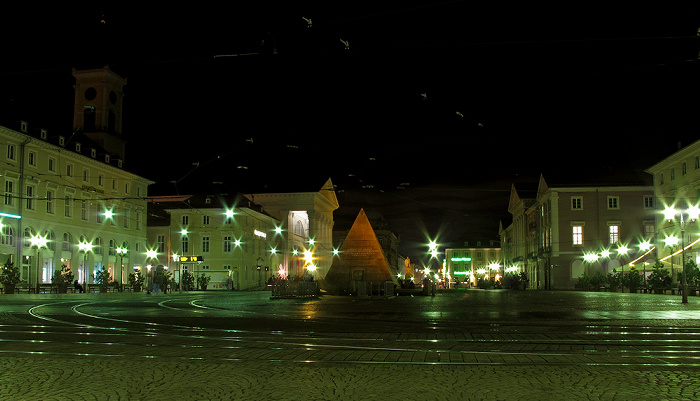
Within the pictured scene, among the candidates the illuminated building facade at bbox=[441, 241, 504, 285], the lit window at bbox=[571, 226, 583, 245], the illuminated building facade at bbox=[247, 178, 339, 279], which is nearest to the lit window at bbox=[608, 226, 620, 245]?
the lit window at bbox=[571, 226, 583, 245]

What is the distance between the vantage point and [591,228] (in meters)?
67.7

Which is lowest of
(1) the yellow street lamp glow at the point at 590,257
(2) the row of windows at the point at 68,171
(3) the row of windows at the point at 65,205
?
(1) the yellow street lamp glow at the point at 590,257

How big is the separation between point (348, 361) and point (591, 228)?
63.1 meters

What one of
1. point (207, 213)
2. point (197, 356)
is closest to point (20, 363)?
point (197, 356)

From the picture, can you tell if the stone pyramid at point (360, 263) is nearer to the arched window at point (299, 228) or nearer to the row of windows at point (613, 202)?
the row of windows at point (613, 202)

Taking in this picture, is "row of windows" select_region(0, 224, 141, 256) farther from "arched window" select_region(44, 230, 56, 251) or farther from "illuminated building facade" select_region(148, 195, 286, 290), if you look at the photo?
"illuminated building facade" select_region(148, 195, 286, 290)

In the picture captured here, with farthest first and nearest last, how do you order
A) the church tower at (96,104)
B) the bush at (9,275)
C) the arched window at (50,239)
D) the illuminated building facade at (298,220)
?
1. the illuminated building facade at (298,220)
2. the church tower at (96,104)
3. the arched window at (50,239)
4. the bush at (9,275)

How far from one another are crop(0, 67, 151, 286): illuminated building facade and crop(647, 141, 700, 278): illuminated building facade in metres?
39.1

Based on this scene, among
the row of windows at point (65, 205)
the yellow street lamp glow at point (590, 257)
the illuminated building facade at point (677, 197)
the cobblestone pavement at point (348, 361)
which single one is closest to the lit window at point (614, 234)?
the yellow street lamp glow at point (590, 257)

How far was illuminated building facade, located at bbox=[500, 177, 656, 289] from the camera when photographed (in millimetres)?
65750

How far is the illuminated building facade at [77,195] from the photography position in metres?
47.1

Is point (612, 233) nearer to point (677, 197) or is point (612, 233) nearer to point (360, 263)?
point (677, 197)

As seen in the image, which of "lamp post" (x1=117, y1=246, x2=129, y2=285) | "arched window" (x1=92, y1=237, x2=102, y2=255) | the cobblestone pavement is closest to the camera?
the cobblestone pavement

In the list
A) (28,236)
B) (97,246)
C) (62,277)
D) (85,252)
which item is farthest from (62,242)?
(62,277)
